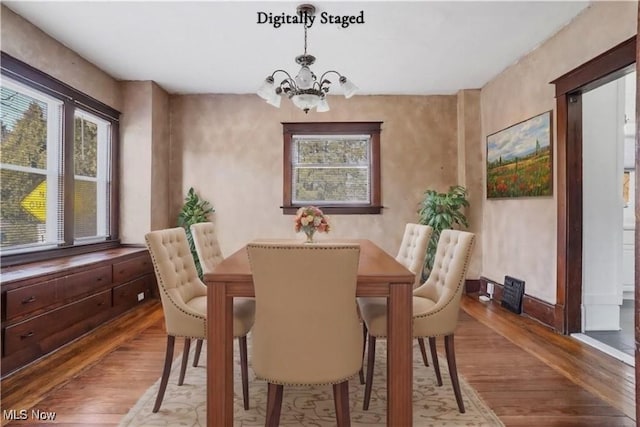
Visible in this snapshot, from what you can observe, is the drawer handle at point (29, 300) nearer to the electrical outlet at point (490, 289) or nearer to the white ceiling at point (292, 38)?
the white ceiling at point (292, 38)

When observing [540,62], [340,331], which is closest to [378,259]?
[340,331]

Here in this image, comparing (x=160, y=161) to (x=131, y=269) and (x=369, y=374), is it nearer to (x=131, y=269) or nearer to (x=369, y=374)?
(x=131, y=269)

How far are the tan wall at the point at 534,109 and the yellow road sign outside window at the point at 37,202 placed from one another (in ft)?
15.7

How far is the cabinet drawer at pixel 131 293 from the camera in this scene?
3.89 meters

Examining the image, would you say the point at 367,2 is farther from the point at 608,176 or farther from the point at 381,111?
the point at 608,176

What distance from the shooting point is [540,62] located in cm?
378

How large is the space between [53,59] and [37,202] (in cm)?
135

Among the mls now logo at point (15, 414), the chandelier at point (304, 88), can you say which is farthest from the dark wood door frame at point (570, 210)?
the mls now logo at point (15, 414)

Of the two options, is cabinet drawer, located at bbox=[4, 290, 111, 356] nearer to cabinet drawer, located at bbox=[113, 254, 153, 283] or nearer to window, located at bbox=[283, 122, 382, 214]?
cabinet drawer, located at bbox=[113, 254, 153, 283]

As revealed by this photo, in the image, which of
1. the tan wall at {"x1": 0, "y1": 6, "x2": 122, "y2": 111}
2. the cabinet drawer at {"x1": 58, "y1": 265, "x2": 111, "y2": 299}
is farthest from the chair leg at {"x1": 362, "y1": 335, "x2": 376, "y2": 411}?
the tan wall at {"x1": 0, "y1": 6, "x2": 122, "y2": 111}

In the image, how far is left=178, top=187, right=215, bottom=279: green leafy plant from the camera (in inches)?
197

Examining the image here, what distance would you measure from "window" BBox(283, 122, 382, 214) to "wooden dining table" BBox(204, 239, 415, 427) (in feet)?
11.3

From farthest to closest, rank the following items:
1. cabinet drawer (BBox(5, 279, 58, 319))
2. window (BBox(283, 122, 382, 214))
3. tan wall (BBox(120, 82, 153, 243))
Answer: window (BBox(283, 122, 382, 214)) → tan wall (BBox(120, 82, 153, 243)) → cabinet drawer (BBox(5, 279, 58, 319))

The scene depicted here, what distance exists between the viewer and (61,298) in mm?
3010
